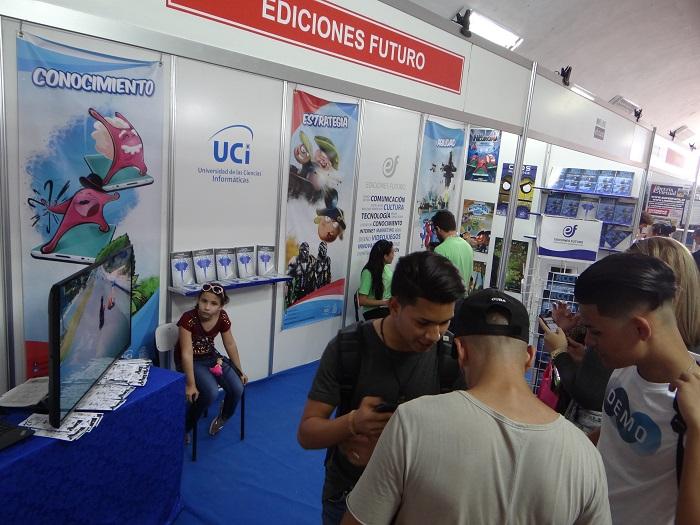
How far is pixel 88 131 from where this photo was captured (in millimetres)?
2629

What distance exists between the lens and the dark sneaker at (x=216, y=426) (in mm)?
3172

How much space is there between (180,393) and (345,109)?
2.95 metres

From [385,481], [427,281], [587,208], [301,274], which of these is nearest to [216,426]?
[301,274]

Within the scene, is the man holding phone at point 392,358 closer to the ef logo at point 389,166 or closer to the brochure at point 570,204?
the ef logo at point 389,166

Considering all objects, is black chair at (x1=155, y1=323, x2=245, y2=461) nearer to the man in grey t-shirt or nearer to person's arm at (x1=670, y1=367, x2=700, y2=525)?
the man in grey t-shirt

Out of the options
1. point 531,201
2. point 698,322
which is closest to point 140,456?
point 698,322

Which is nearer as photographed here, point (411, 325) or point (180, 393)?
point (411, 325)

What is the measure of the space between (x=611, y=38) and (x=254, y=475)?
25.8 feet

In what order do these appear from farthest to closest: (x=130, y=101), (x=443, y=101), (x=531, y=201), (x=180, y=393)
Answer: (x=531, y=201) → (x=443, y=101) → (x=130, y=101) → (x=180, y=393)

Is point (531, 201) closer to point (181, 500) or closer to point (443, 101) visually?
point (443, 101)

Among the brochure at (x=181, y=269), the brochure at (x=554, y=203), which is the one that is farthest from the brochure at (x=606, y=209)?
the brochure at (x=181, y=269)

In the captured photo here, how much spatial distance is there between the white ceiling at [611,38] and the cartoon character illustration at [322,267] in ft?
Result: 10.5

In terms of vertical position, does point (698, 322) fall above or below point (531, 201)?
below

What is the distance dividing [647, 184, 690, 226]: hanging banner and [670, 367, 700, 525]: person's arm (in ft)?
33.3
